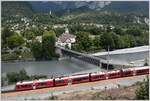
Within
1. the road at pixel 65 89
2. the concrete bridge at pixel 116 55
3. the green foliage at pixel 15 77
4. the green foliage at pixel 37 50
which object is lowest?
the concrete bridge at pixel 116 55

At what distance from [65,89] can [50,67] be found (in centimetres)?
398

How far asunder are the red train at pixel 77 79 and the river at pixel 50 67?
2.30 m

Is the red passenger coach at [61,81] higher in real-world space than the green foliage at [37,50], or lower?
higher

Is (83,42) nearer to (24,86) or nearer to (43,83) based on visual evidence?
(43,83)

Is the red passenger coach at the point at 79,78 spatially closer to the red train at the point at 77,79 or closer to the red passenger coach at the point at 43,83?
the red train at the point at 77,79

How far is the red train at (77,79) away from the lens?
7055mm

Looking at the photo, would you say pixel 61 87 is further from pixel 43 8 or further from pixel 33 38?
pixel 43 8

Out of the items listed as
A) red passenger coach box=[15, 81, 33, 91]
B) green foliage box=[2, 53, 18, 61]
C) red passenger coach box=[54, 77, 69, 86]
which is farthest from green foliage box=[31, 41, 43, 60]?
red passenger coach box=[15, 81, 33, 91]

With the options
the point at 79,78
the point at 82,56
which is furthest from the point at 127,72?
the point at 82,56

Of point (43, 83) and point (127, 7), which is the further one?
point (127, 7)

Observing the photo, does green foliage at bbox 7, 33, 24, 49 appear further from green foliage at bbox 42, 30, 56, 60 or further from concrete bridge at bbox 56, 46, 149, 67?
concrete bridge at bbox 56, 46, 149, 67

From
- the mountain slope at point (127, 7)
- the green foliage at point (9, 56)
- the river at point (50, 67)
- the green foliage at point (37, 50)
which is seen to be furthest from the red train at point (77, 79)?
the mountain slope at point (127, 7)

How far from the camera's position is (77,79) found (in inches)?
296

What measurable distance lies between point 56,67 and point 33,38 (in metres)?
4.03
